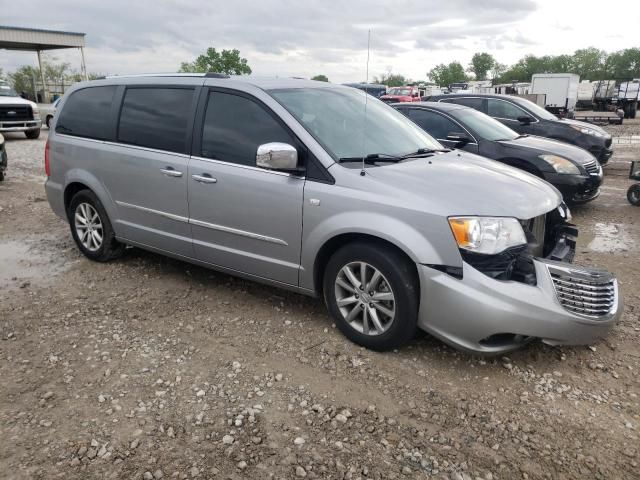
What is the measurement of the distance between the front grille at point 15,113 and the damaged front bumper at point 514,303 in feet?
53.4

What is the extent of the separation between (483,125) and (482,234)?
5.18 m

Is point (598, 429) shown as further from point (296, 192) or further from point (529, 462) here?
point (296, 192)

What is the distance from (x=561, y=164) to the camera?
278 inches

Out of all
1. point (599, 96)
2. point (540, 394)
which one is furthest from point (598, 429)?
point (599, 96)

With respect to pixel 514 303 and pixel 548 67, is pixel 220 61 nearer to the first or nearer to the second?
pixel 514 303

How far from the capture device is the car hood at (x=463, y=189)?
316 cm

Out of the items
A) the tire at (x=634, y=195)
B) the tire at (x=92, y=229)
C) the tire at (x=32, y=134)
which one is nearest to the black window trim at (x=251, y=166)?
the tire at (x=92, y=229)

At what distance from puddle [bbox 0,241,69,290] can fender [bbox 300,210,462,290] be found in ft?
9.44

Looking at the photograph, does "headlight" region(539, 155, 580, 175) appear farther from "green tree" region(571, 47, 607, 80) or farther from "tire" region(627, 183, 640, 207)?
"green tree" region(571, 47, 607, 80)

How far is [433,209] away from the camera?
3119 mm

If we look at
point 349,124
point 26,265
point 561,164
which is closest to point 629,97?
point 561,164

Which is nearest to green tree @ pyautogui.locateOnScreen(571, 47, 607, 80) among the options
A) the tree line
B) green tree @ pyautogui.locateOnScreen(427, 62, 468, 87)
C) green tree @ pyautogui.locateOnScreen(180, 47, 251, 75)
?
the tree line

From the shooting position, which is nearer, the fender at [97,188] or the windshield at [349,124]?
the windshield at [349,124]

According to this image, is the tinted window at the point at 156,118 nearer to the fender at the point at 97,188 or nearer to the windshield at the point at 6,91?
the fender at the point at 97,188
